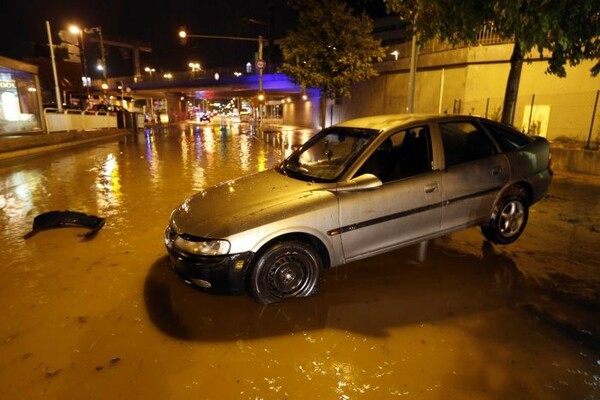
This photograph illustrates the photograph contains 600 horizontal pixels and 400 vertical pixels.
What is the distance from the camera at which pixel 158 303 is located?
4008mm

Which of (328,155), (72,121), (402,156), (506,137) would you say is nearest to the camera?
(402,156)

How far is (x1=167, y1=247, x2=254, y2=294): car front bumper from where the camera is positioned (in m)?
3.57

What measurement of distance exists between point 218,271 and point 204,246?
25cm

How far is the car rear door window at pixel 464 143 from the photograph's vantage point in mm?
4664

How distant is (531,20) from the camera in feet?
13.2

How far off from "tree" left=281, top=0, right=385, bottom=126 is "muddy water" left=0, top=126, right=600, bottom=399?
12246 millimetres

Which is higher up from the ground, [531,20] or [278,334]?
[531,20]

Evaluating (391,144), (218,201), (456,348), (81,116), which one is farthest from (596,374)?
(81,116)

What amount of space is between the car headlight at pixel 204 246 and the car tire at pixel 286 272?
33 cm

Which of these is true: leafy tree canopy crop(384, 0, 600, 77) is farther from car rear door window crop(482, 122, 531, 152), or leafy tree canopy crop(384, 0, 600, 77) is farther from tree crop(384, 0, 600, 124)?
car rear door window crop(482, 122, 531, 152)

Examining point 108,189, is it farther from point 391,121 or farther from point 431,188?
point 431,188

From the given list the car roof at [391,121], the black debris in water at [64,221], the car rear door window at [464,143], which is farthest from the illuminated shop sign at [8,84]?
the car rear door window at [464,143]

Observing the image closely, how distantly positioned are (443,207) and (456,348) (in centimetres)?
167

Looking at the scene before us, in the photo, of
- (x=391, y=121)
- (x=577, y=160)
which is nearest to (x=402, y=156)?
(x=391, y=121)
